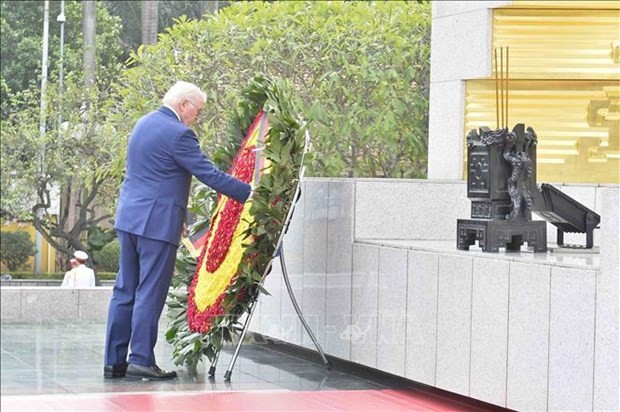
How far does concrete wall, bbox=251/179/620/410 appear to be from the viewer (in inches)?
263

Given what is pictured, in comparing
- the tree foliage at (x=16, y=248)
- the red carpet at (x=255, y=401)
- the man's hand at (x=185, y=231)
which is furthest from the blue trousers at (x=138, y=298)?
the tree foliage at (x=16, y=248)

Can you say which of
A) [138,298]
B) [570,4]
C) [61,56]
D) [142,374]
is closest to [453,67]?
[570,4]

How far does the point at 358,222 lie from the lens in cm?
880

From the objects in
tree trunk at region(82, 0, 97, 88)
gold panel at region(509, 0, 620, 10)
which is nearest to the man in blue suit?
tree trunk at region(82, 0, 97, 88)

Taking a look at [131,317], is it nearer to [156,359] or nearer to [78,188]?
[156,359]

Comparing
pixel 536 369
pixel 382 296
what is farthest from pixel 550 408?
pixel 382 296

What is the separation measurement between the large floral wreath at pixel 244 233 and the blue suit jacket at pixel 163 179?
188 mm

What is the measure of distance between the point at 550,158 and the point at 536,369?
3233 mm

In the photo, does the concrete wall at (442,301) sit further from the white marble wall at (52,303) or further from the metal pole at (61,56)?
the metal pole at (61,56)

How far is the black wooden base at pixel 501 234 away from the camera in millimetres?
7727

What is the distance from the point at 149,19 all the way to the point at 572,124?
3016 millimetres

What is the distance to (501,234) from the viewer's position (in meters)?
7.73

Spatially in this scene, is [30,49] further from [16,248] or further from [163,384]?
[163,384]

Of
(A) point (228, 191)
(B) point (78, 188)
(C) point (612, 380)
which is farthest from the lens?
(B) point (78, 188)
